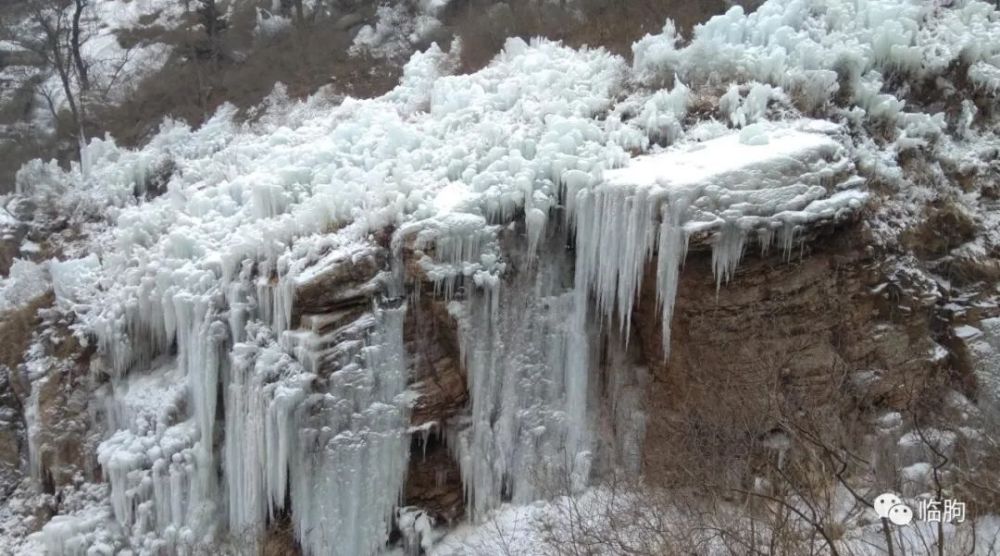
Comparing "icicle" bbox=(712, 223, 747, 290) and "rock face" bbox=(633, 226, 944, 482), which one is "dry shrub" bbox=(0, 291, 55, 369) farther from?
"icicle" bbox=(712, 223, 747, 290)

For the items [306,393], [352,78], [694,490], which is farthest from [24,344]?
[694,490]

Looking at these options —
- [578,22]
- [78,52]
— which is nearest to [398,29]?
[578,22]

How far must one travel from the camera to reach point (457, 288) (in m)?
9.24

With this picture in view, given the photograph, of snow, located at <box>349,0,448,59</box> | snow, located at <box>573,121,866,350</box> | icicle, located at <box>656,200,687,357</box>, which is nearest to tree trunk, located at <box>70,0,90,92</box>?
snow, located at <box>349,0,448,59</box>

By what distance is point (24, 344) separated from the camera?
10938 mm

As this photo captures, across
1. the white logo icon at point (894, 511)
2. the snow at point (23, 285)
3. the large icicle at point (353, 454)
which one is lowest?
the large icicle at point (353, 454)

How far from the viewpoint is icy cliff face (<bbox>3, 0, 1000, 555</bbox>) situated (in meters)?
8.80

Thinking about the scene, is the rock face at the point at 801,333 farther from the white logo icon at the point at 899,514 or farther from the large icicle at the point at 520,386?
the white logo icon at the point at 899,514

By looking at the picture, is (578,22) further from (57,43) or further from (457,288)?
(57,43)

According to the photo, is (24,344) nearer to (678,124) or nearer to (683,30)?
(678,124)

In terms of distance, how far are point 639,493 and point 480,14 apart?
11.7m

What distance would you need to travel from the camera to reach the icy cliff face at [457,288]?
880 cm

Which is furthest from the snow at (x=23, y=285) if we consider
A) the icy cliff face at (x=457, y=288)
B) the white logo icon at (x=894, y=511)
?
the white logo icon at (x=894, y=511)

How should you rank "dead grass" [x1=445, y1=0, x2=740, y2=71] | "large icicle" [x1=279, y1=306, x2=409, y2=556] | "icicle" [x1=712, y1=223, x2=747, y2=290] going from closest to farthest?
"icicle" [x1=712, y1=223, x2=747, y2=290]
"large icicle" [x1=279, y1=306, x2=409, y2=556]
"dead grass" [x1=445, y1=0, x2=740, y2=71]
